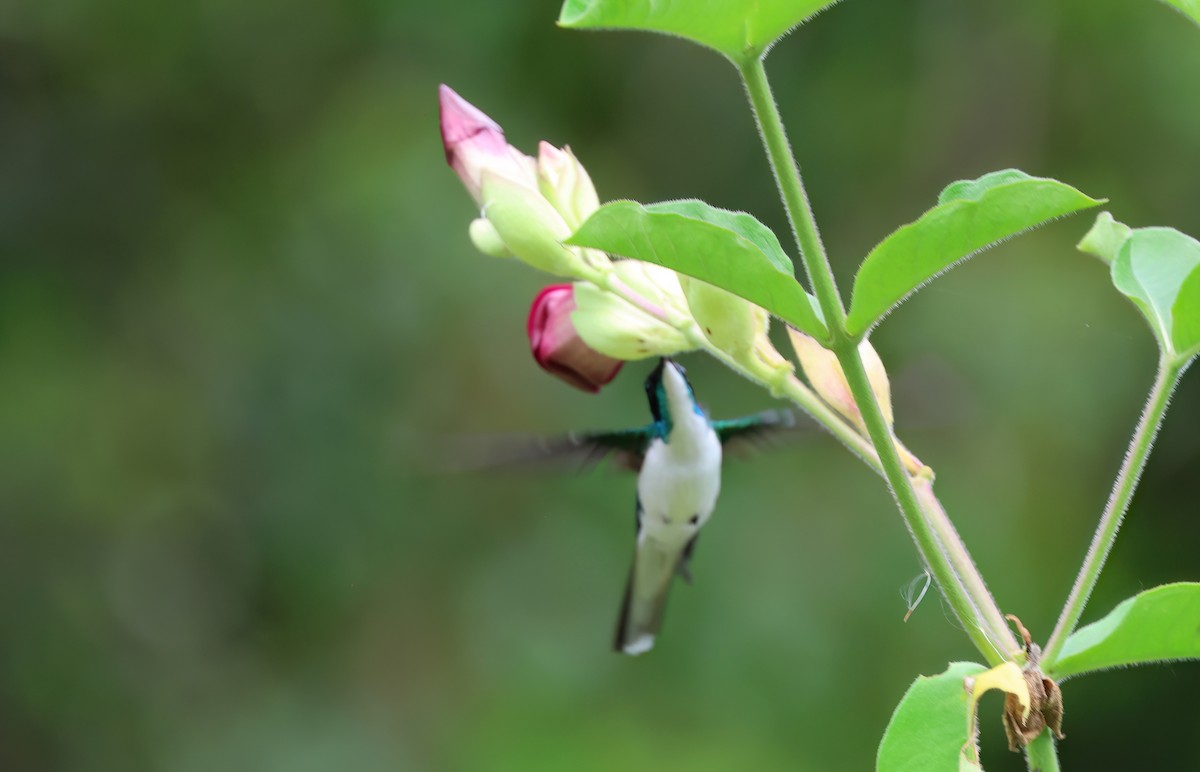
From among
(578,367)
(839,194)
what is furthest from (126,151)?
(578,367)

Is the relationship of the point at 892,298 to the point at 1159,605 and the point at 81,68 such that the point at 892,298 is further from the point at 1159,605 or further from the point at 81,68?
the point at 81,68

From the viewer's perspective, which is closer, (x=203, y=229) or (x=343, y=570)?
(x=343, y=570)

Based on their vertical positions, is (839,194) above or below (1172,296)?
below

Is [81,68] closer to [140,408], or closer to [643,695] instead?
[140,408]

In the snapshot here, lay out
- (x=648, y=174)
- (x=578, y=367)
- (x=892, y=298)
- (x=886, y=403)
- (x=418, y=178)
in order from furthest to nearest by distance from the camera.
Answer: (x=648, y=174), (x=418, y=178), (x=578, y=367), (x=886, y=403), (x=892, y=298)

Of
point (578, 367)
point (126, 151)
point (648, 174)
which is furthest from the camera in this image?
point (126, 151)

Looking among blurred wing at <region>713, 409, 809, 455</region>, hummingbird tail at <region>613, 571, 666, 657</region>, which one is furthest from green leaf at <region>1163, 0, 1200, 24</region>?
hummingbird tail at <region>613, 571, 666, 657</region>

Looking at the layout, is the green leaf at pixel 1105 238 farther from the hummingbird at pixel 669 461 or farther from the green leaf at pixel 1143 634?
the hummingbird at pixel 669 461

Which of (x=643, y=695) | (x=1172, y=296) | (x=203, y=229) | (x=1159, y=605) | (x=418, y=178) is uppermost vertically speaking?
(x=1172, y=296)
